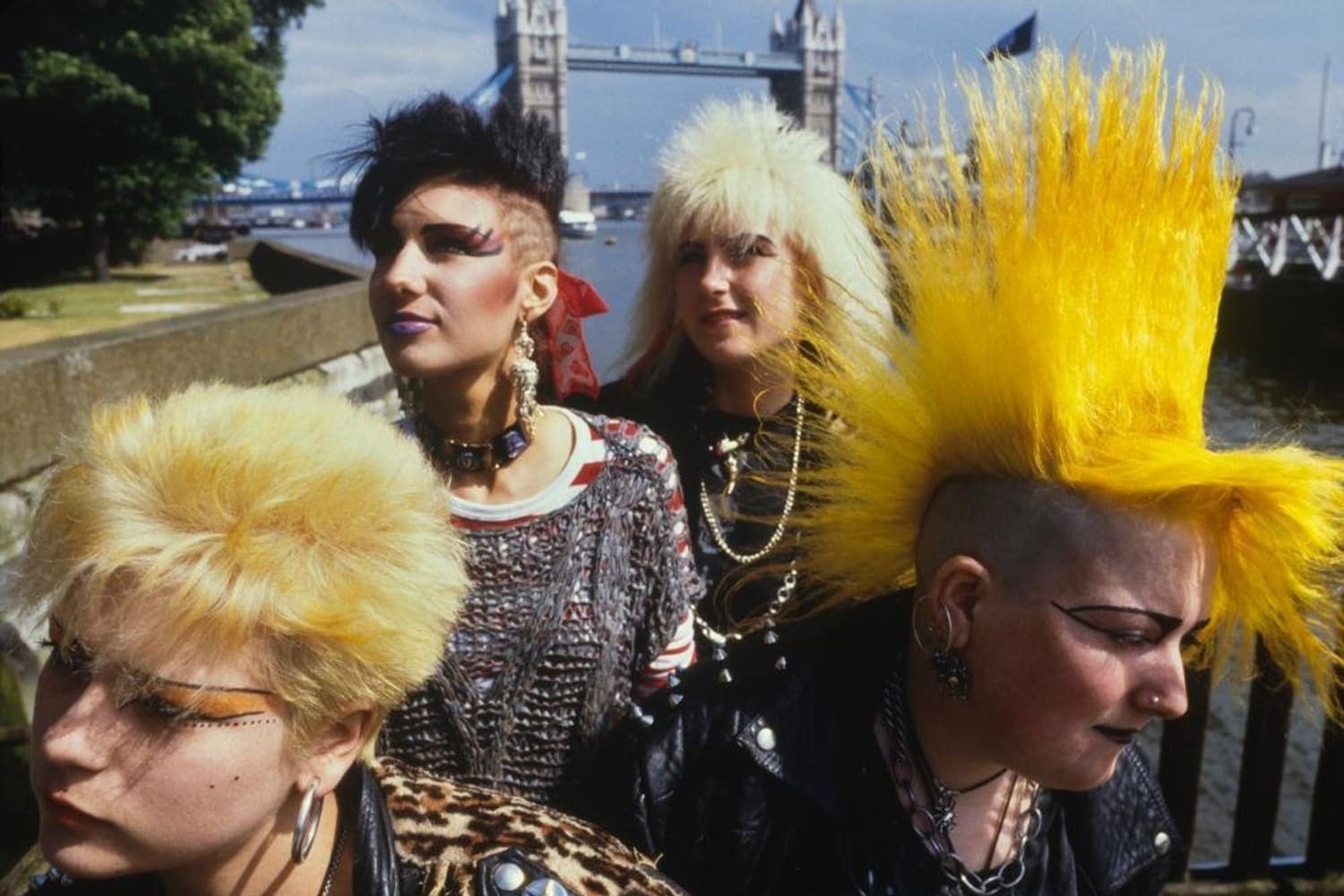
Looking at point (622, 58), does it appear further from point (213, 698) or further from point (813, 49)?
point (213, 698)

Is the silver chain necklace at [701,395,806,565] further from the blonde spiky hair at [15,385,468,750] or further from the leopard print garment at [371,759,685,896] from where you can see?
the blonde spiky hair at [15,385,468,750]

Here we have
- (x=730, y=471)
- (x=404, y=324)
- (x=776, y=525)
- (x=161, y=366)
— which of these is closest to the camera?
(x=404, y=324)

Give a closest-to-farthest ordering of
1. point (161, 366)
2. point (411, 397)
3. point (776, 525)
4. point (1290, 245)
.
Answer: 1. point (411, 397)
2. point (776, 525)
3. point (161, 366)
4. point (1290, 245)

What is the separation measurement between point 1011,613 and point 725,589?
121 centimetres

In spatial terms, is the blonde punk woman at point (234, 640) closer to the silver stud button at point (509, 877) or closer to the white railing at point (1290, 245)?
the silver stud button at point (509, 877)

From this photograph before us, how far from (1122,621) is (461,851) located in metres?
0.97

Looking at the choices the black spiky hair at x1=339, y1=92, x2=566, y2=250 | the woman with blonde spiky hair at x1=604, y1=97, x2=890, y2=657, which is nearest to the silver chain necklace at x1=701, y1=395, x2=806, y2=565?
the woman with blonde spiky hair at x1=604, y1=97, x2=890, y2=657

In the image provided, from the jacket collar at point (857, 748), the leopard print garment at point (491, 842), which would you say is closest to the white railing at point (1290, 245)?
the jacket collar at point (857, 748)

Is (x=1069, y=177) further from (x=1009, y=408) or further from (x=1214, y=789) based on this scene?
(x=1214, y=789)

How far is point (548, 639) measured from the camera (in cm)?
204

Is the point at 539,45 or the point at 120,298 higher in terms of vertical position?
the point at 539,45

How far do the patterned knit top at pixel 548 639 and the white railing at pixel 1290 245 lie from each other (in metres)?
25.3

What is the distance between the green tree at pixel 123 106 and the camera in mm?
16656

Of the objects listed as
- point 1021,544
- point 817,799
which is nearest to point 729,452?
point 817,799
